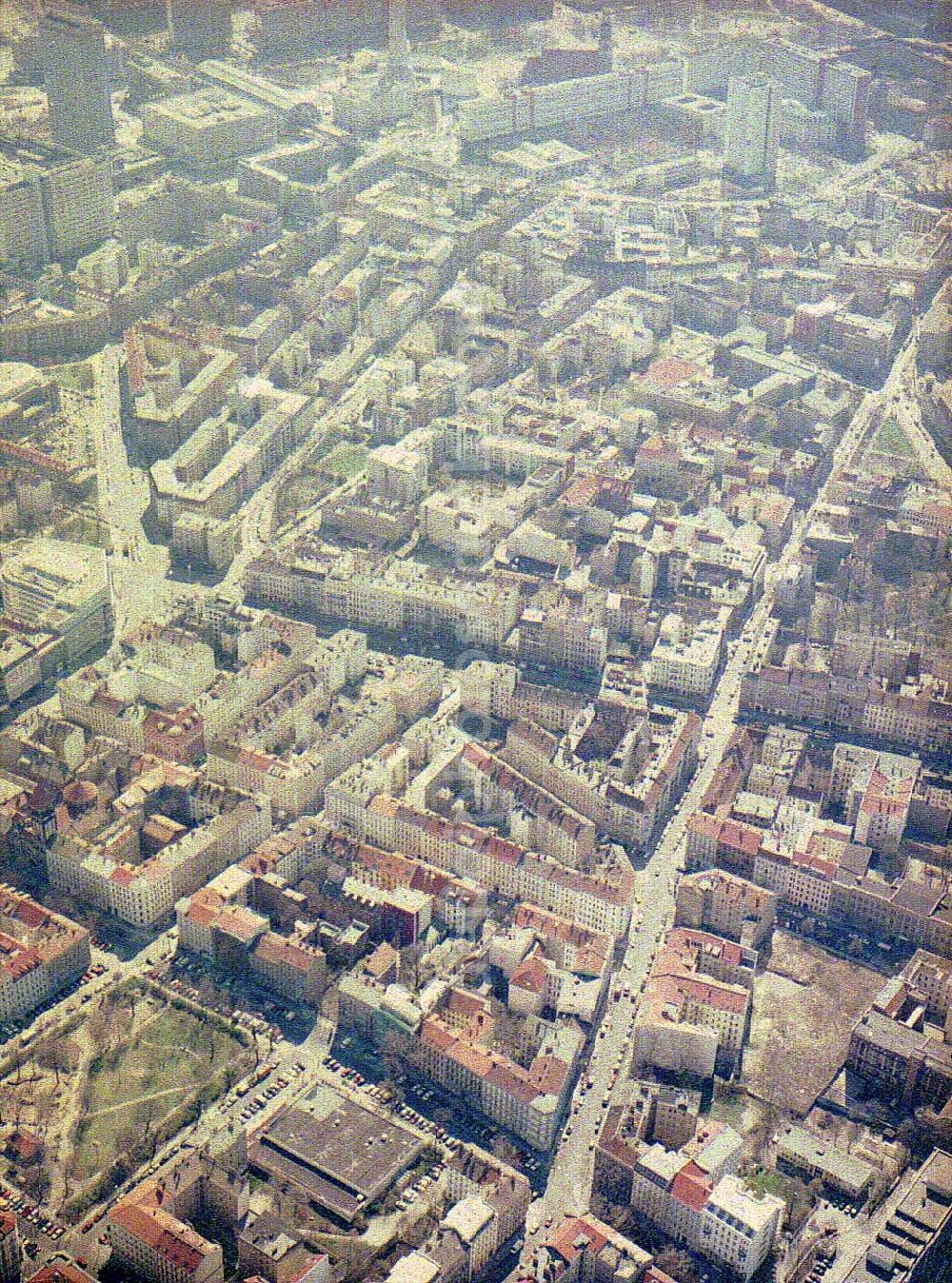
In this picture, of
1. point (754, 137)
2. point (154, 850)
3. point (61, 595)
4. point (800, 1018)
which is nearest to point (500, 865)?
point (800, 1018)

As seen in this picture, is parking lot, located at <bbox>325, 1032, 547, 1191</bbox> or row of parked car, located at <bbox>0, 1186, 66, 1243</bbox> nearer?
row of parked car, located at <bbox>0, 1186, 66, 1243</bbox>

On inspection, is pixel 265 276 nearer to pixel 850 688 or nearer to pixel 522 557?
pixel 522 557

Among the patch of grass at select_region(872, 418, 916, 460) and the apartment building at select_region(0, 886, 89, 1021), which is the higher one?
the patch of grass at select_region(872, 418, 916, 460)

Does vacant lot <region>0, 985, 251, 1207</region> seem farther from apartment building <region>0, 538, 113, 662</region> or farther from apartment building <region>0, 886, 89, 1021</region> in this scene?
apartment building <region>0, 538, 113, 662</region>

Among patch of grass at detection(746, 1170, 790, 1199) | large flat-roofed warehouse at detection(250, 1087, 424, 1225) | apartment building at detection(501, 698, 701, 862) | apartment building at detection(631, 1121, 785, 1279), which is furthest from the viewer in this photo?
apartment building at detection(501, 698, 701, 862)

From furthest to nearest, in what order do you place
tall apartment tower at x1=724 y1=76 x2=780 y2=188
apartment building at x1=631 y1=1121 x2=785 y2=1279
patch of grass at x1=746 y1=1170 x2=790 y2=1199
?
tall apartment tower at x1=724 y1=76 x2=780 y2=188 < patch of grass at x1=746 y1=1170 x2=790 y2=1199 < apartment building at x1=631 y1=1121 x2=785 y2=1279

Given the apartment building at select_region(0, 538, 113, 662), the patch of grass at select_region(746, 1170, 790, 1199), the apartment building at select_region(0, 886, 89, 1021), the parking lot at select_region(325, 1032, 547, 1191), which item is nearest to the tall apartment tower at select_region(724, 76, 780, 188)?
the apartment building at select_region(0, 538, 113, 662)

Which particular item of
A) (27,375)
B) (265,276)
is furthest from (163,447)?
(265,276)

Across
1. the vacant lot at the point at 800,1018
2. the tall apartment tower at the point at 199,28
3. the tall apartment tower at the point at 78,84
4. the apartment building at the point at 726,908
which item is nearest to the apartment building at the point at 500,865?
the apartment building at the point at 726,908

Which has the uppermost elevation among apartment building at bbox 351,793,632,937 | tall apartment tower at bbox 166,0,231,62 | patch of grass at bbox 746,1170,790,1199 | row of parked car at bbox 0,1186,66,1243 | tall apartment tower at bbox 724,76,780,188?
tall apartment tower at bbox 166,0,231,62
